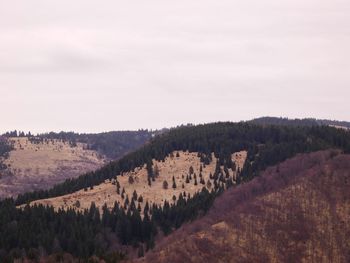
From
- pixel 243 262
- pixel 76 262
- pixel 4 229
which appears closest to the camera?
pixel 76 262

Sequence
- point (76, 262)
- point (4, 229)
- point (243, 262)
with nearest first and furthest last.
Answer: point (76, 262)
point (243, 262)
point (4, 229)

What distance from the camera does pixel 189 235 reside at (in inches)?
7840

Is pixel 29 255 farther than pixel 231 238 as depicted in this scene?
No

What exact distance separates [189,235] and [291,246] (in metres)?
31.9

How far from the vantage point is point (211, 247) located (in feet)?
621

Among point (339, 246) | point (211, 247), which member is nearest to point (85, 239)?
point (211, 247)

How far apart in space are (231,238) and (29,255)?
61.4m

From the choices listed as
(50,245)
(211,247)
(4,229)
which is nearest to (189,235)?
(211,247)

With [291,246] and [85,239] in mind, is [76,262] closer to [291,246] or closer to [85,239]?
[85,239]

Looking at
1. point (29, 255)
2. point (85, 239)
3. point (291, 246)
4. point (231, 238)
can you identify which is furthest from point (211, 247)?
point (29, 255)

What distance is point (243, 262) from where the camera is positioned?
184000 millimetres

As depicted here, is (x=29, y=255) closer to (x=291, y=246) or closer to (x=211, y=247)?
(x=211, y=247)

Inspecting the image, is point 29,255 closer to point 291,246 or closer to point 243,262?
point 243,262

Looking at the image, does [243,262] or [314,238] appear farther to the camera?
[314,238]
